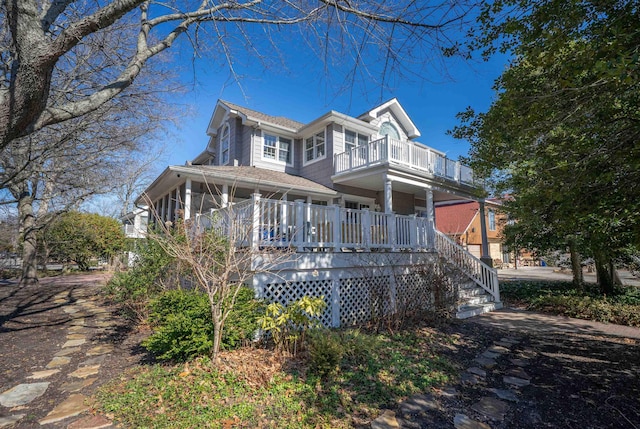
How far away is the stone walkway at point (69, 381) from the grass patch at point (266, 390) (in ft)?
0.87

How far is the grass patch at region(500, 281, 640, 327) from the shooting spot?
821cm

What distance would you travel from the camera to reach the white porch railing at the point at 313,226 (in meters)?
Result: 6.02

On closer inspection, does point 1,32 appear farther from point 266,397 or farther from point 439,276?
point 439,276

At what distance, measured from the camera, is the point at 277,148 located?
13.4 meters

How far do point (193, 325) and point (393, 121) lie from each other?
44.6 feet

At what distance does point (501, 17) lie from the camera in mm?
4391

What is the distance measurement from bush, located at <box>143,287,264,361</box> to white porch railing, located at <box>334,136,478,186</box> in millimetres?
7120

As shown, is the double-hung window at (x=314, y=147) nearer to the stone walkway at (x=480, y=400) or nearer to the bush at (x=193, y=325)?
the bush at (x=193, y=325)

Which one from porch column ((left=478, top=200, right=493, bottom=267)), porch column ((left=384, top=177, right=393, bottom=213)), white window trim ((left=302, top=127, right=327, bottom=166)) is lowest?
porch column ((left=478, top=200, right=493, bottom=267))

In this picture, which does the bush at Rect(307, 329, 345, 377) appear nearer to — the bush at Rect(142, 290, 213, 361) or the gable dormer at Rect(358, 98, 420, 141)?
the bush at Rect(142, 290, 213, 361)

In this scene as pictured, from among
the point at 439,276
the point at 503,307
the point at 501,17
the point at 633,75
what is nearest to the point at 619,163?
the point at 633,75

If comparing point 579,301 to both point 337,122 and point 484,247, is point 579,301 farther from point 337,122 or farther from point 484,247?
point 337,122

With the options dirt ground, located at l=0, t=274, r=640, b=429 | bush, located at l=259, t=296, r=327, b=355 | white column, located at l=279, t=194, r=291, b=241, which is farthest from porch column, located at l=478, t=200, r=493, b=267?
bush, located at l=259, t=296, r=327, b=355

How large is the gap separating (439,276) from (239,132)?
10.4 meters
